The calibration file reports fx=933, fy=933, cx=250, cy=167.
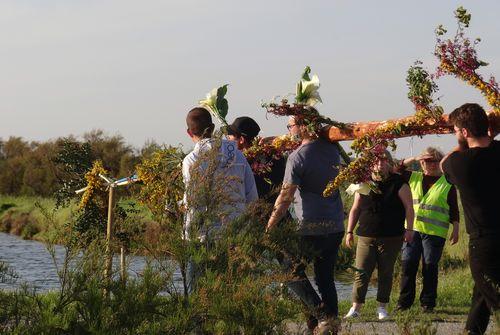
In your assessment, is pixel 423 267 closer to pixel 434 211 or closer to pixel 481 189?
pixel 434 211

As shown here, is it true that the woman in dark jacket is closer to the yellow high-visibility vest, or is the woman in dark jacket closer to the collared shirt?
the yellow high-visibility vest

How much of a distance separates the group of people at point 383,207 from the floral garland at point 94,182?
292 cm

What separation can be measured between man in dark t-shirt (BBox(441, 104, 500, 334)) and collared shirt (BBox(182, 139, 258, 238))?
4.49 feet

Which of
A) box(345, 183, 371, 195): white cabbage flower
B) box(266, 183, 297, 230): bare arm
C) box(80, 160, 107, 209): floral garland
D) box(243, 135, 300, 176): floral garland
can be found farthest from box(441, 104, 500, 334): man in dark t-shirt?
box(80, 160, 107, 209): floral garland

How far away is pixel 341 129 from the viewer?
669 centimetres

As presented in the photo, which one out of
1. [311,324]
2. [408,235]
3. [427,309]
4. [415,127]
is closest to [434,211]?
[408,235]

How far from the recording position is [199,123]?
21.3 feet

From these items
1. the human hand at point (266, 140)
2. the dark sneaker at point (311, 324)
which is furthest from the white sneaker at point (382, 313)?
the human hand at point (266, 140)

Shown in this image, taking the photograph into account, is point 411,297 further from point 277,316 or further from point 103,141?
point 103,141

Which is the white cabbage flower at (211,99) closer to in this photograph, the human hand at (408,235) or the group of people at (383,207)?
the group of people at (383,207)

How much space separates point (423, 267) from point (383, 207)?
1079 millimetres

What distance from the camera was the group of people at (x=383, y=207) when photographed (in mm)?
5672

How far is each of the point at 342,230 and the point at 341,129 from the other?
0.94 metres

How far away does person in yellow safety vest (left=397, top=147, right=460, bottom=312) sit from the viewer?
9906mm
